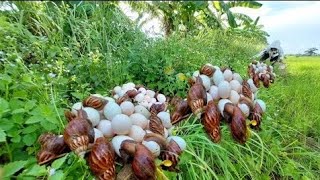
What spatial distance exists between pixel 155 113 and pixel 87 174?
0.39 metres

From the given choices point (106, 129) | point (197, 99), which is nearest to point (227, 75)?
point (197, 99)

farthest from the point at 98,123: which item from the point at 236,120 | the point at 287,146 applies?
the point at 287,146

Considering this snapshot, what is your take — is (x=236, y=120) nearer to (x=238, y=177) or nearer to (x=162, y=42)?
(x=238, y=177)

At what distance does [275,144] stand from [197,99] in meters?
1.17

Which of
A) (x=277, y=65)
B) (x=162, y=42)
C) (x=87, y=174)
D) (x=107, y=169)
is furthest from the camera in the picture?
(x=277, y=65)

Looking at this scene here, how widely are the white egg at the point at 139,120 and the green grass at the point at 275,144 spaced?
0.49 m

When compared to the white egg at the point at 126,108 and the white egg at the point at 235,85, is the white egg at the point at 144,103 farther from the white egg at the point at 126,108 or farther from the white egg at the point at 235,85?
the white egg at the point at 235,85

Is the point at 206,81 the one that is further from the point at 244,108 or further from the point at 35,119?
the point at 35,119

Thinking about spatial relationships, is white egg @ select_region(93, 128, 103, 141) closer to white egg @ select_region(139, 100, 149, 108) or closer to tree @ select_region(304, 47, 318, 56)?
white egg @ select_region(139, 100, 149, 108)

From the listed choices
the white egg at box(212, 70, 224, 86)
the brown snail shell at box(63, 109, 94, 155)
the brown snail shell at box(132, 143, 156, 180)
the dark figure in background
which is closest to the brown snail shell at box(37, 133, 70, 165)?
the brown snail shell at box(63, 109, 94, 155)

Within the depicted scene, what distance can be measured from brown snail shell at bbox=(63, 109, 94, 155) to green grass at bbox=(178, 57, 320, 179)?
23.7 inches

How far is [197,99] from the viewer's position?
938mm

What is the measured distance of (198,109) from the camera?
3.07 feet

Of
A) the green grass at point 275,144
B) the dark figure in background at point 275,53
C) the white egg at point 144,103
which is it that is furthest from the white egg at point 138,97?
the dark figure in background at point 275,53
